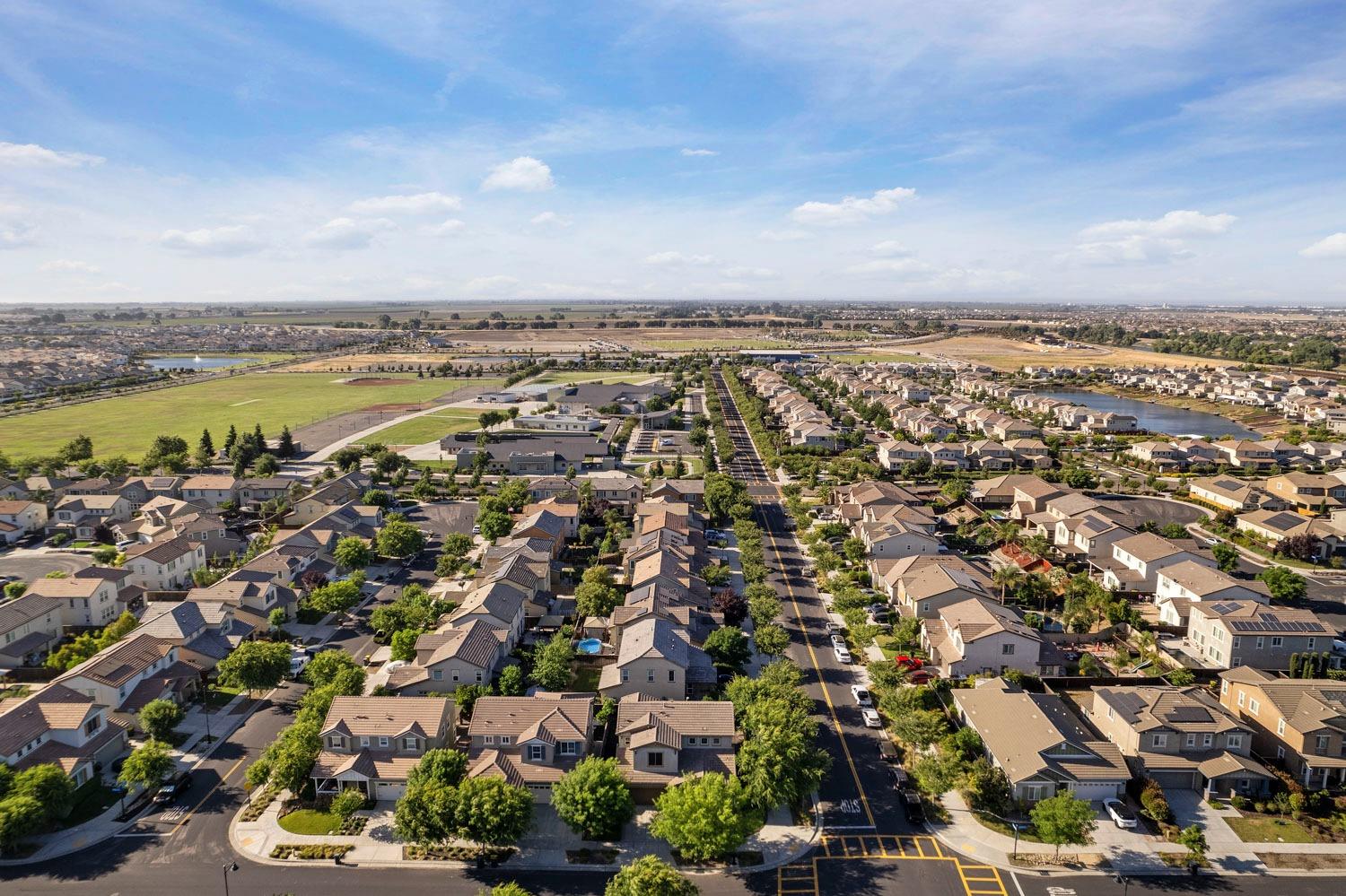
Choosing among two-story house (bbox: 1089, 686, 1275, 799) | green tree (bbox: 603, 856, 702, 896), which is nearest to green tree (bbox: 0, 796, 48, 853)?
green tree (bbox: 603, 856, 702, 896)

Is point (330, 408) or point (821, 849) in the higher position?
point (330, 408)

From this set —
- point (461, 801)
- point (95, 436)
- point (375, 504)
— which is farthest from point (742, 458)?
point (95, 436)

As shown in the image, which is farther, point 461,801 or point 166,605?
point 166,605

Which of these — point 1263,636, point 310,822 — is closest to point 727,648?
point 310,822

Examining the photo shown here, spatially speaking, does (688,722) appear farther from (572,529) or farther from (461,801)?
(572,529)

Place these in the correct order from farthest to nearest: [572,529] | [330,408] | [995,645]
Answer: [330,408] < [572,529] < [995,645]

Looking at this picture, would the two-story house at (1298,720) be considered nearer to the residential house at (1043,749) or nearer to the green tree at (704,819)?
the residential house at (1043,749)

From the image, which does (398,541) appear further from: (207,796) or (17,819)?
(17,819)
